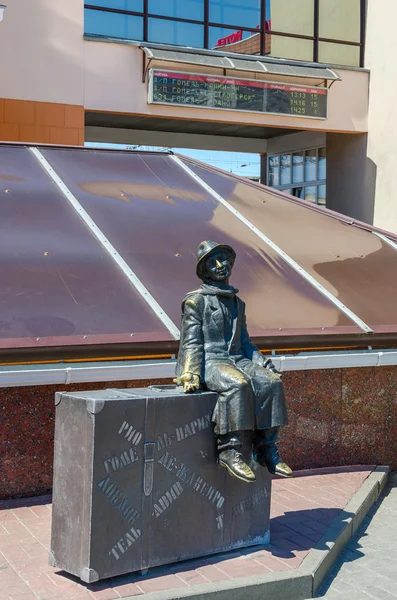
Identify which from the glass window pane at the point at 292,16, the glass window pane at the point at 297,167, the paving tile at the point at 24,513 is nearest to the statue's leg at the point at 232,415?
the paving tile at the point at 24,513

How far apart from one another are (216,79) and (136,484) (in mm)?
12343

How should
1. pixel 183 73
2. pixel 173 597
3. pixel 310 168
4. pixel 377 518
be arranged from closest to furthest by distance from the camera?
pixel 173 597
pixel 377 518
pixel 183 73
pixel 310 168

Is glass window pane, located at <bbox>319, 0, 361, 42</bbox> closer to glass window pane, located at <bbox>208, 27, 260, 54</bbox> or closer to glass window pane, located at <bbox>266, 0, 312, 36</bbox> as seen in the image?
glass window pane, located at <bbox>266, 0, 312, 36</bbox>

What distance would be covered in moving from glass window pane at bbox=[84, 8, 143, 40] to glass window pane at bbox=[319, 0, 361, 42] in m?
4.45

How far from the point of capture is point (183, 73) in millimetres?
15570

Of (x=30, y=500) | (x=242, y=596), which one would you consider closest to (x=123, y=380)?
(x=30, y=500)

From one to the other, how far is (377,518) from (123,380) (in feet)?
7.61

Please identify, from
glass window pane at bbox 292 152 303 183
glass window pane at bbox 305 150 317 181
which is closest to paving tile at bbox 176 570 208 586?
glass window pane at bbox 305 150 317 181

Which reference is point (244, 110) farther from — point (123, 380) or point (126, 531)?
point (126, 531)

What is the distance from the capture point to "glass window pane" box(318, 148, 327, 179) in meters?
19.6

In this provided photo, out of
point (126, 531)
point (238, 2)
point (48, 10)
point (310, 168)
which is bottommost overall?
point (126, 531)

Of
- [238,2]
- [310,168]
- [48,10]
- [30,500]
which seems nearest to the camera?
[30,500]

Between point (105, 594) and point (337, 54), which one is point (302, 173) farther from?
point (105, 594)

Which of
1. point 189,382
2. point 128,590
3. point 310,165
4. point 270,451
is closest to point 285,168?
point 310,165
